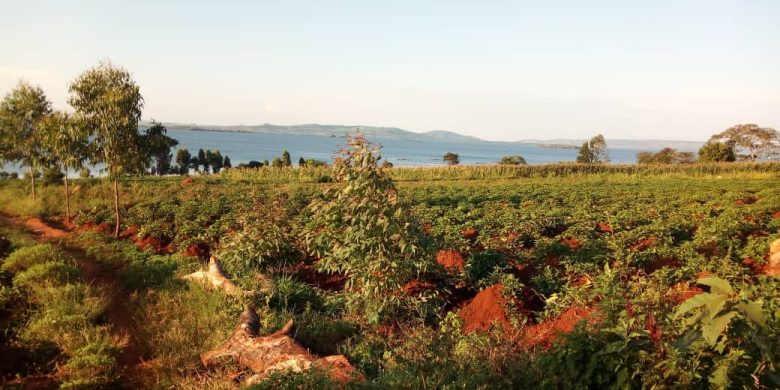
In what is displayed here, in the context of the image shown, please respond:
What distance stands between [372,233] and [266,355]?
232 cm

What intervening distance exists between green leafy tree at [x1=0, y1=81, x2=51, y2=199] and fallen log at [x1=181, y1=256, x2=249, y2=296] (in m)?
13.7

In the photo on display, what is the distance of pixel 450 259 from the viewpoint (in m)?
9.19

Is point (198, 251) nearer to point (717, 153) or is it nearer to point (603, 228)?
point (603, 228)

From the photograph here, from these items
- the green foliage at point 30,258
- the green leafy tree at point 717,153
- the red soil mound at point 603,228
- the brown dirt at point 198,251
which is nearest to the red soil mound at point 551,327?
the red soil mound at point 603,228

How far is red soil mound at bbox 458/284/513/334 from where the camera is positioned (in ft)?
22.6

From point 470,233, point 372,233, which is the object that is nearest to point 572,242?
point 470,233

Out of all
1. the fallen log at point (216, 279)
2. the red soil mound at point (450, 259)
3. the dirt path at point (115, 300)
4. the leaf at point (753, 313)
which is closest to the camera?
the leaf at point (753, 313)

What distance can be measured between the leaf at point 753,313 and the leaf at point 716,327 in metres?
0.07

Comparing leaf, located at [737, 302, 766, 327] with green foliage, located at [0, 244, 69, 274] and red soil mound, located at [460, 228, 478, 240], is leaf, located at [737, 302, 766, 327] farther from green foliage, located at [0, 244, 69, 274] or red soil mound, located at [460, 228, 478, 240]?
green foliage, located at [0, 244, 69, 274]

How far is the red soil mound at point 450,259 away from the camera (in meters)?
8.76

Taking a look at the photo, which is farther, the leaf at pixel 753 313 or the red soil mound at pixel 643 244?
the red soil mound at pixel 643 244

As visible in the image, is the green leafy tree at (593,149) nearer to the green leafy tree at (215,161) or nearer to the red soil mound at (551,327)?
the green leafy tree at (215,161)

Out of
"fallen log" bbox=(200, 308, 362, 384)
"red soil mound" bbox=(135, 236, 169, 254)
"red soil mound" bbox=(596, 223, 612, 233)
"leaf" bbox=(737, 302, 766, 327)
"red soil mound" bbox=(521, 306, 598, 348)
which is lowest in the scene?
"red soil mound" bbox=(135, 236, 169, 254)

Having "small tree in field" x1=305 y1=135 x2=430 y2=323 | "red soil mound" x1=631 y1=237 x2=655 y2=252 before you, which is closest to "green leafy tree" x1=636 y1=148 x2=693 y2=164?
"red soil mound" x1=631 y1=237 x2=655 y2=252
